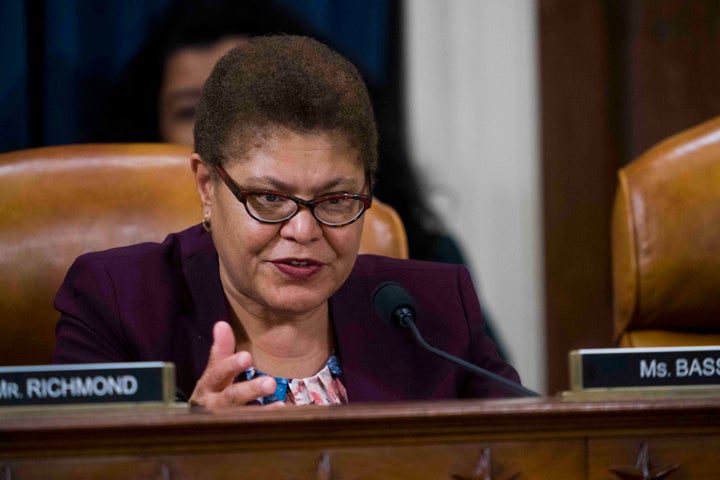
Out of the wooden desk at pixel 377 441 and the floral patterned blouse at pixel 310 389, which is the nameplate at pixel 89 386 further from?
the floral patterned blouse at pixel 310 389

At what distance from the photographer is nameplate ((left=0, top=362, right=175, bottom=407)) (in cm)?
108

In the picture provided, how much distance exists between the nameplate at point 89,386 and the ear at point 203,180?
1.99 feet

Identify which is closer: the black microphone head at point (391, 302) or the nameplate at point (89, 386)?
the nameplate at point (89, 386)

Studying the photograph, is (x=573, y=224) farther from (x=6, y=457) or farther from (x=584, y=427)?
(x=6, y=457)

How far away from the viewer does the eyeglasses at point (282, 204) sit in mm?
1555

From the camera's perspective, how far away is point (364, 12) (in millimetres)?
2705

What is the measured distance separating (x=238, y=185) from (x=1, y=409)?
0.59 meters

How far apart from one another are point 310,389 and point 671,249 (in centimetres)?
71

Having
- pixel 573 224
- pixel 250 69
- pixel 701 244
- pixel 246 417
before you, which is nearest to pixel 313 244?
pixel 250 69

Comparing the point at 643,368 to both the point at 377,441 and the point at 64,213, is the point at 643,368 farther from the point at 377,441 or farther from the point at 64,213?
the point at 64,213

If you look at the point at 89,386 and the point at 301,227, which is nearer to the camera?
the point at 89,386

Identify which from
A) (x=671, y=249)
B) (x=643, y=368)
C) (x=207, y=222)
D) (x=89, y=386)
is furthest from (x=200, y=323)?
(x=671, y=249)

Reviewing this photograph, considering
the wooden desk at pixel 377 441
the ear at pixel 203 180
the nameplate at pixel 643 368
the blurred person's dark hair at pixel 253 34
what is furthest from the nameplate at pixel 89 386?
the blurred person's dark hair at pixel 253 34

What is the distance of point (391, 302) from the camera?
157 cm
